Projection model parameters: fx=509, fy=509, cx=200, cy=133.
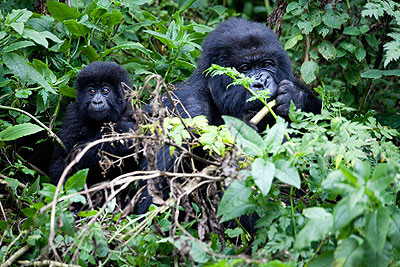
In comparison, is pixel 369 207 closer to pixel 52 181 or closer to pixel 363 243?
pixel 363 243

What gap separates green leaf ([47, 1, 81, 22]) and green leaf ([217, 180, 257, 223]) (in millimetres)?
2744

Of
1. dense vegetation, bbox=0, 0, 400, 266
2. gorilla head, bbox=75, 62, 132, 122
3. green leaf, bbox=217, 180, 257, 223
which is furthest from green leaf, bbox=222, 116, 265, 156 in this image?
gorilla head, bbox=75, 62, 132, 122

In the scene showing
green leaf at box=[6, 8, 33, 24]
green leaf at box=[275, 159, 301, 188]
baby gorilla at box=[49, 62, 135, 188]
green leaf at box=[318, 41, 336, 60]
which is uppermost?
green leaf at box=[6, 8, 33, 24]

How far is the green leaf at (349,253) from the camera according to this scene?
1.80 metres

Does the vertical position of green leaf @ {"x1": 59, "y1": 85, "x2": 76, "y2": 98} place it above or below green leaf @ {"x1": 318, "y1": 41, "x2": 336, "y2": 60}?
below

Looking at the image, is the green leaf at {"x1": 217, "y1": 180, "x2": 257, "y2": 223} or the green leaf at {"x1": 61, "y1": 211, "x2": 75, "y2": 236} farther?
the green leaf at {"x1": 61, "y1": 211, "x2": 75, "y2": 236}

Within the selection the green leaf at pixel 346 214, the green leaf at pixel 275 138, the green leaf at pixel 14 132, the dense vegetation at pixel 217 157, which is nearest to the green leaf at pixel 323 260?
the dense vegetation at pixel 217 157

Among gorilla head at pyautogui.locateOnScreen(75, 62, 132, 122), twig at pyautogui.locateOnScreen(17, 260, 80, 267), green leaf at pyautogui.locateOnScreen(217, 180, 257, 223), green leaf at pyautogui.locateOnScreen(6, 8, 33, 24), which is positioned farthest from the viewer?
gorilla head at pyautogui.locateOnScreen(75, 62, 132, 122)

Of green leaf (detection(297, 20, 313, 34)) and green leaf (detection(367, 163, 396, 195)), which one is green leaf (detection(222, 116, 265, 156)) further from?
green leaf (detection(297, 20, 313, 34))

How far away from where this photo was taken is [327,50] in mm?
4453

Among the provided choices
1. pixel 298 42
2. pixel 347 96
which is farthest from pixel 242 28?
pixel 347 96

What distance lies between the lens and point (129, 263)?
7.83 feet

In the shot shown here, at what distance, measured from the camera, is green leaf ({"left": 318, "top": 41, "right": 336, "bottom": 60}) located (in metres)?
4.43

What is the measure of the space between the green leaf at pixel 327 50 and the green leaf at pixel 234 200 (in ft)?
8.81
